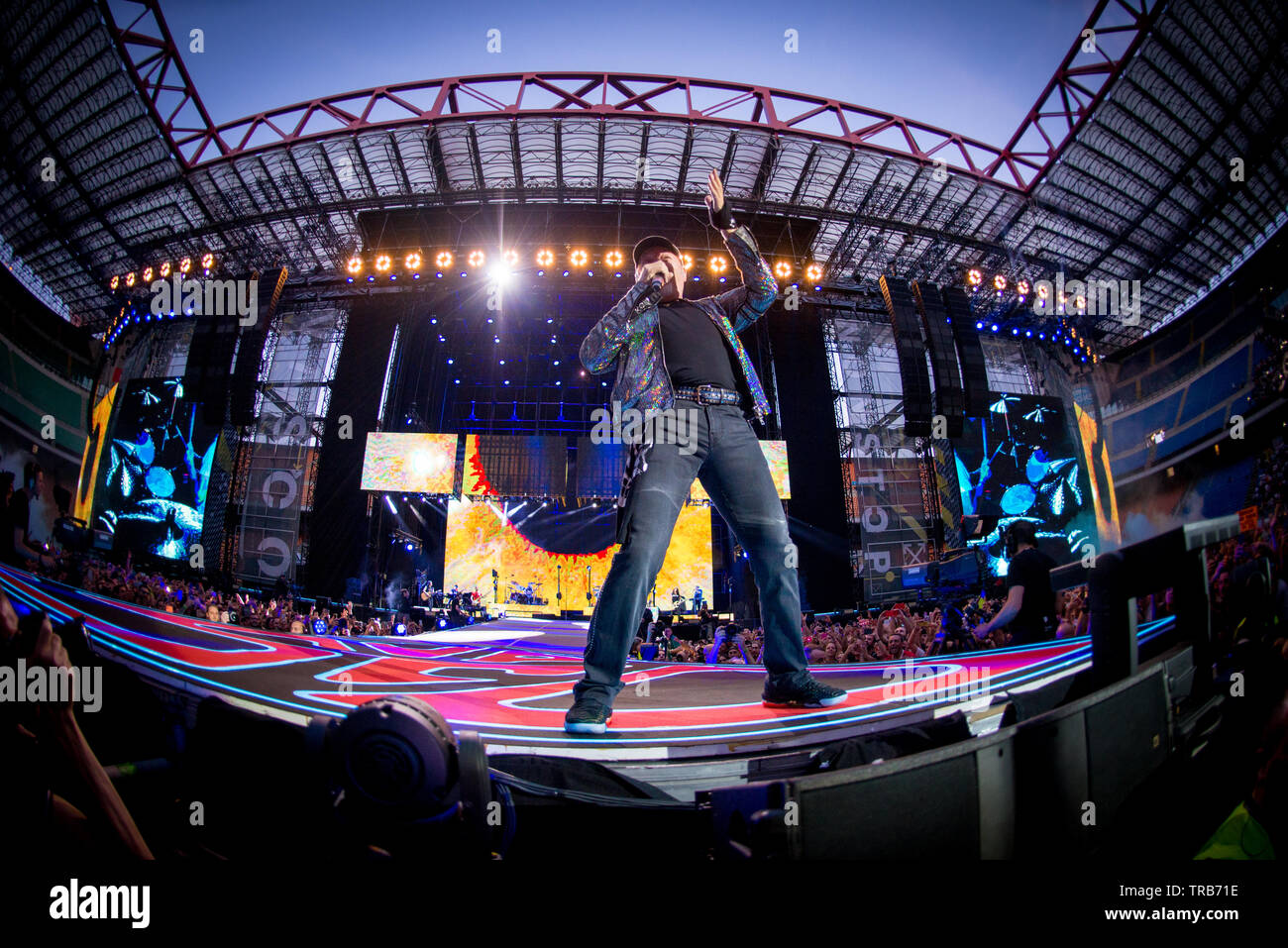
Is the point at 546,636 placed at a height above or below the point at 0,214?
below

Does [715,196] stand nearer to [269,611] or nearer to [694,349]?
[694,349]

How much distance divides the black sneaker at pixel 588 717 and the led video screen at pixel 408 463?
41.7 ft

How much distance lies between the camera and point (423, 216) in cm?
1279


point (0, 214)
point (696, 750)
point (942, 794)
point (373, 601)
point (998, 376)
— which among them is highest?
point (998, 376)

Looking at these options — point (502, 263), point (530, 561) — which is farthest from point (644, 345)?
point (530, 561)

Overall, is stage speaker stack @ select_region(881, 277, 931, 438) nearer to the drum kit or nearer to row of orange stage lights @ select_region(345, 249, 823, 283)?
row of orange stage lights @ select_region(345, 249, 823, 283)

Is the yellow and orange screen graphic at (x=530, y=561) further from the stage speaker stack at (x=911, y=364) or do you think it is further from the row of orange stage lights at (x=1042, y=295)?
the row of orange stage lights at (x=1042, y=295)

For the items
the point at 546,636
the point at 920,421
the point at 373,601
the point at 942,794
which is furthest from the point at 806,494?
the point at 942,794

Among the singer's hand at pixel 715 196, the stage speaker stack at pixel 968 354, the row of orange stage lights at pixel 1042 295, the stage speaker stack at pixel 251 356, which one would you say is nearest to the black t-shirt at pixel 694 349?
the singer's hand at pixel 715 196

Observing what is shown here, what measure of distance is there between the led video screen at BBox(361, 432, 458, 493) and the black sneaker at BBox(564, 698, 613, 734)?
12.7 m

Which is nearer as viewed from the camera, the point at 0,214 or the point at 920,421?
the point at 0,214

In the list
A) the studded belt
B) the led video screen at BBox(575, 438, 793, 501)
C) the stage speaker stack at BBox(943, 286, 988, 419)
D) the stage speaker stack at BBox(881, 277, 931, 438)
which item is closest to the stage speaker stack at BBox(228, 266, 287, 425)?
the led video screen at BBox(575, 438, 793, 501)
